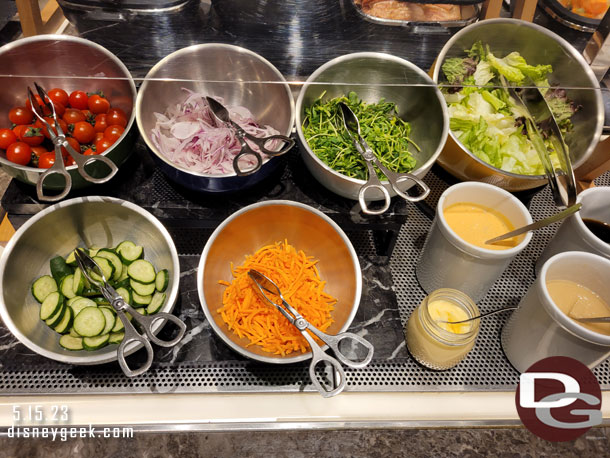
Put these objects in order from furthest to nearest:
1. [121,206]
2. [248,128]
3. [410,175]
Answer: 1. [248,128]
2. [121,206]
3. [410,175]

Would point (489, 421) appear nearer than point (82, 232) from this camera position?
Yes

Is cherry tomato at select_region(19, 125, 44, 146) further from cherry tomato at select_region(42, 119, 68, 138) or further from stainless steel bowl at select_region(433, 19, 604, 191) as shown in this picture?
stainless steel bowl at select_region(433, 19, 604, 191)

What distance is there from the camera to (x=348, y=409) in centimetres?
158

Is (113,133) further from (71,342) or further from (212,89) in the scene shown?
(71,342)

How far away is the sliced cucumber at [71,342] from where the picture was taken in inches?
58.2

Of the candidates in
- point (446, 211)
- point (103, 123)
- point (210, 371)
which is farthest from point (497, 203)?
point (103, 123)

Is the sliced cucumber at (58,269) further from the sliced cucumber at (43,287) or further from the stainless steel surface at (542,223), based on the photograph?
the stainless steel surface at (542,223)

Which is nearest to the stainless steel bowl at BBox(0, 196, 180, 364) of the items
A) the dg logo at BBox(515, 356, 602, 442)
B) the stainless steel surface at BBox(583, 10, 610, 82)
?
the dg logo at BBox(515, 356, 602, 442)

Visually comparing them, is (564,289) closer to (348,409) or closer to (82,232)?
(348,409)

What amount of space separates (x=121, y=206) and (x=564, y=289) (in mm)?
1542

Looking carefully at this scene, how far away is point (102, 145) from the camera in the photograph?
161 cm

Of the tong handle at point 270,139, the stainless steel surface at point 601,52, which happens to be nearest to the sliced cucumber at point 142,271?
the tong handle at point 270,139

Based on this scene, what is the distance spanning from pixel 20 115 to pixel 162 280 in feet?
2.55

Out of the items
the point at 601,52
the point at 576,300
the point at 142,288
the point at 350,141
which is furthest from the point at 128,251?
the point at 601,52
